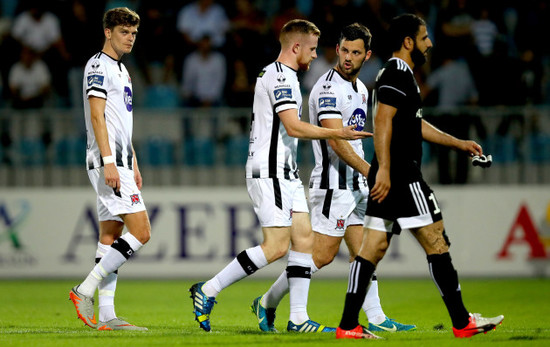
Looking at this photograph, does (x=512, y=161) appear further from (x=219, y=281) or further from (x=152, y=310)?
(x=219, y=281)

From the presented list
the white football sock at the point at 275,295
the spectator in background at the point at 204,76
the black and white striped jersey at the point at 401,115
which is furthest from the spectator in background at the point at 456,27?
the black and white striped jersey at the point at 401,115

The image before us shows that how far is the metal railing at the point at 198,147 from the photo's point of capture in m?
14.4

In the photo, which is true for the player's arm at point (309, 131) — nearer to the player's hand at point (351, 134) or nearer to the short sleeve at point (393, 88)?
the player's hand at point (351, 134)

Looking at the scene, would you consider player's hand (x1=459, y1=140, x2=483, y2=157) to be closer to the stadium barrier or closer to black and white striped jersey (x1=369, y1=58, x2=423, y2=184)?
black and white striped jersey (x1=369, y1=58, x2=423, y2=184)

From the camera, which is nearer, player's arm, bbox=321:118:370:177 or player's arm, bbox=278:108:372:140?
player's arm, bbox=278:108:372:140

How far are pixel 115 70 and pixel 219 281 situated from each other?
2.04 meters

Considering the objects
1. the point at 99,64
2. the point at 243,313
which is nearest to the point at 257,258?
the point at 99,64

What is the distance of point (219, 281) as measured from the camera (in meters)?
7.82

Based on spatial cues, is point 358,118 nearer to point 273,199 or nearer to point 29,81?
point 273,199

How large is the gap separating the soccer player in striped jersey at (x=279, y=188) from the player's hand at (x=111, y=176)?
3.53ft

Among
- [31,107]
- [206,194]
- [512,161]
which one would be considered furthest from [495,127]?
[31,107]

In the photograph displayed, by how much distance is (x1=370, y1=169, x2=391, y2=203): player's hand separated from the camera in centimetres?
715

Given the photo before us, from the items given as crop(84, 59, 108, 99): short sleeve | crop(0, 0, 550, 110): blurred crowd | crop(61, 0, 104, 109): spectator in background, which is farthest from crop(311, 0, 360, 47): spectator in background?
crop(84, 59, 108, 99): short sleeve

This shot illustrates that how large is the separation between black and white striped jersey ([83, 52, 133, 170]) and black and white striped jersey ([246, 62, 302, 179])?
115 centimetres
